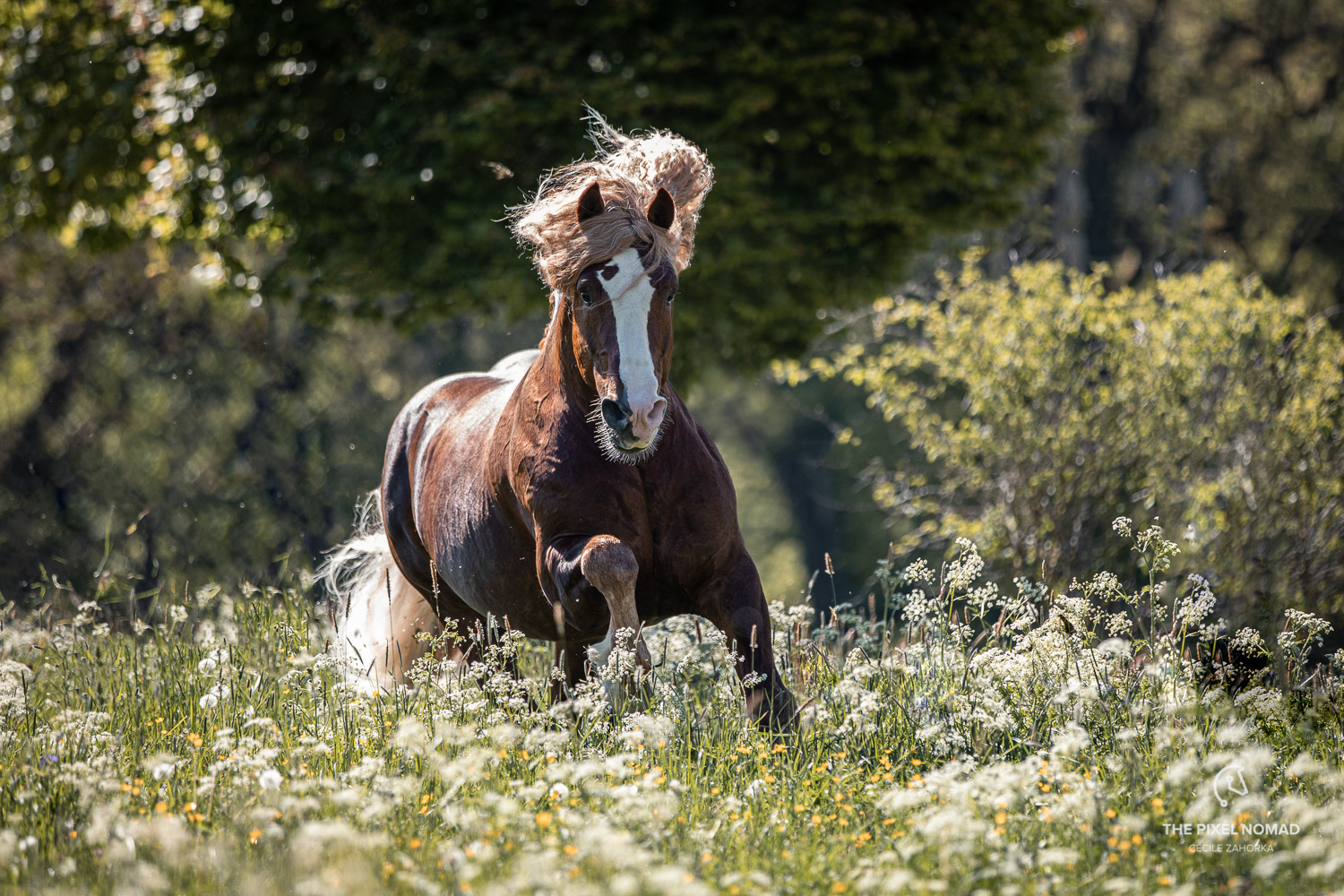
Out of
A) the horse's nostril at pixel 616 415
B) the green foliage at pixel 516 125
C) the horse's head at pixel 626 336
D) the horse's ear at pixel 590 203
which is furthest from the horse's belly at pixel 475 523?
the green foliage at pixel 516 125

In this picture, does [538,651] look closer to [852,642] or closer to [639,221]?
[852,642]

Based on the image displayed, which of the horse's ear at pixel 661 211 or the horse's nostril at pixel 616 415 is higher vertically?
the horse's ear at pixel 661 211

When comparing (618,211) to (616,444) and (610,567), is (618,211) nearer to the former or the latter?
(616,444)

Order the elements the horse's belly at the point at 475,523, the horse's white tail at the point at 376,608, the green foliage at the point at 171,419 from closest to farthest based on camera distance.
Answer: the horse's belly at the point at 475,523, the horse's white tail at the point at 376,608, the green foliage at the point at 171,419

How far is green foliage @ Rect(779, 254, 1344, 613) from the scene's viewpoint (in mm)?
7371

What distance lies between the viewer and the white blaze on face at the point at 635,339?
3.58m

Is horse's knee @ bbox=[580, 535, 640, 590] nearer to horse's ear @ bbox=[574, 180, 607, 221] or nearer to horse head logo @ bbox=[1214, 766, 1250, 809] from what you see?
horse's ear @ bbox=[574, 180, 607, 221]

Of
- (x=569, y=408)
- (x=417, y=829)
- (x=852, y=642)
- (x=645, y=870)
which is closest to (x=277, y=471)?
(x=852, y=642)

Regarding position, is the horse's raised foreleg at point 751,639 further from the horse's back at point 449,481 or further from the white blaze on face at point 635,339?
the horse's back at point 449,481

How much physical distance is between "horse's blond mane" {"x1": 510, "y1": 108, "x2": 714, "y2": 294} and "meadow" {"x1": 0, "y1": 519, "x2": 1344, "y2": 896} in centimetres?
130

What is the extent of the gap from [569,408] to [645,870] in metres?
1.94

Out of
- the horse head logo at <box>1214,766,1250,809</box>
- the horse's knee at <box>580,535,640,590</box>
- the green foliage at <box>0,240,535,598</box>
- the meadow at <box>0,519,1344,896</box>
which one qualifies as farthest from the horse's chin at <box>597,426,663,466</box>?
the green foliage at <box>0,240,535,598</box>

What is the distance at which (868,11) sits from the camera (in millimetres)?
8508

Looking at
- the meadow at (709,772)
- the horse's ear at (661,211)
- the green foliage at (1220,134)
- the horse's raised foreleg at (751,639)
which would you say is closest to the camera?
the meadow at (709,772)
